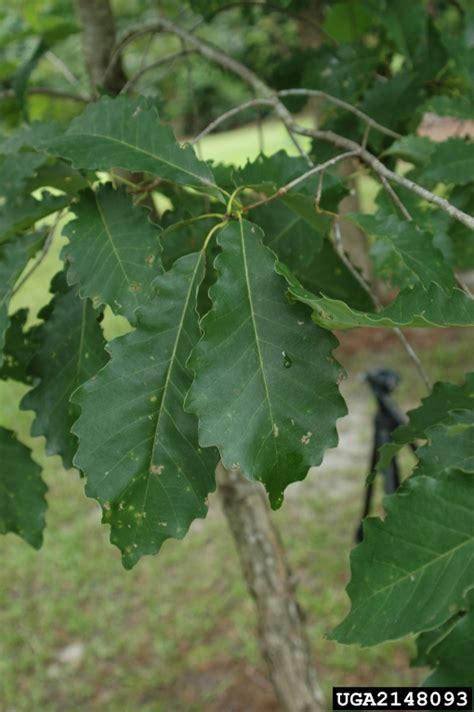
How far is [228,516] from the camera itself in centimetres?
204

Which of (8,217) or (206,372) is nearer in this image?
(206,372)

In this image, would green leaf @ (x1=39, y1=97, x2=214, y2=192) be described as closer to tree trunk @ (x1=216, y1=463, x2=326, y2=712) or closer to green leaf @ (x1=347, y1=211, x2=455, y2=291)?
green leaf @ (x1=347, y1=211, x2=455, y2=291)

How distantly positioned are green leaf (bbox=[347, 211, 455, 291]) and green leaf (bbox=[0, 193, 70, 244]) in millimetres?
410

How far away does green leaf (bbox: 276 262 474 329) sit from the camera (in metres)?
0.77

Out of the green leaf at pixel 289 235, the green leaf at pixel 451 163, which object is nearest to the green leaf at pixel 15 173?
the green leaf at pixel 289 235

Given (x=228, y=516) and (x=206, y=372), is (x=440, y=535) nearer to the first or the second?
(x=206, y=372)

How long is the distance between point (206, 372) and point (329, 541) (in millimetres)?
2685

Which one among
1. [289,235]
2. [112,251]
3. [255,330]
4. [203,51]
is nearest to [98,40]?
[203,51]

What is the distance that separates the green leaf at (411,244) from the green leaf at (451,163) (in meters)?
0.21

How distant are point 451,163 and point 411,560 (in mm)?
680

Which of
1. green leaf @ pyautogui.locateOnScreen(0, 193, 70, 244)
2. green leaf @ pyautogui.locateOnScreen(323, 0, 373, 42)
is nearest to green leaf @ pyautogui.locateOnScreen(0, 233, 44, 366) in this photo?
green leaf @ pyautogui.locateOnScreen(0, 193, 70, 244)

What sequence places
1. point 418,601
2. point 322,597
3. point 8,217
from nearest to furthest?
point 418,601
point 8,217
point 322,597

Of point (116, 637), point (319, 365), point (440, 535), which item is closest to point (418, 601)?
point (440, 535)

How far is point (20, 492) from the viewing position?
3.96ft
